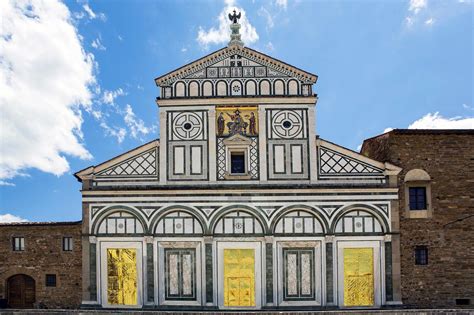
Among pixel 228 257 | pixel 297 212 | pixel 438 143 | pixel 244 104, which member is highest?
pixel 244 104

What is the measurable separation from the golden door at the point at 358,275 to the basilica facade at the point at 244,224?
41mm

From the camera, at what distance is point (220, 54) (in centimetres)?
2156

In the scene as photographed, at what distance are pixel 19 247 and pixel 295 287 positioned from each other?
11.9m

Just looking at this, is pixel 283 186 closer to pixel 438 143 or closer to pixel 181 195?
pixel 181 195

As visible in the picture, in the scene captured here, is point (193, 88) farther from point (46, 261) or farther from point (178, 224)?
point (46, 261)

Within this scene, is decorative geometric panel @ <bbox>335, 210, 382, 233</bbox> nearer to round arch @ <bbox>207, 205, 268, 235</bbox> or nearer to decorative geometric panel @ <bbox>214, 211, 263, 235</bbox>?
round arch @ <bbox>207, 205, 268, 235</bbox>

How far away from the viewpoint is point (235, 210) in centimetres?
2059

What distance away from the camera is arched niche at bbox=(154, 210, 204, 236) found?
20.6 meters

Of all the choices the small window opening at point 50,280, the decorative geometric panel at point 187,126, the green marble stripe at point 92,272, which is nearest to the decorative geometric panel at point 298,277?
the decorative geometric panel at point 187,126

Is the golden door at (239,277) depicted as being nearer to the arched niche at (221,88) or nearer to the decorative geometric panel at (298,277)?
the decorative geometric panel at (298,277)

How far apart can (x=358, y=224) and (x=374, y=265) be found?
1796mm

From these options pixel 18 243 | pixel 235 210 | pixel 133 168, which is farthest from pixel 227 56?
pixel 18 243

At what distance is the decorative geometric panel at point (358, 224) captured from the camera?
67.3 feet

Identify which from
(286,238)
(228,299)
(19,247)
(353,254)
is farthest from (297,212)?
(19,247)
